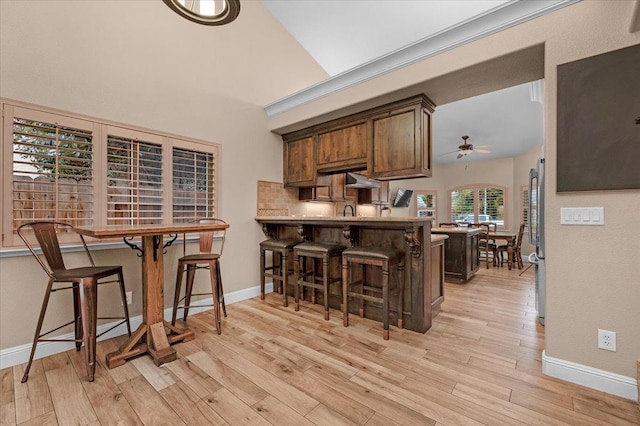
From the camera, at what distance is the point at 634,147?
5.31 feet

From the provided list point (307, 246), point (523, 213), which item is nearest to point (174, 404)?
point (307, 246)

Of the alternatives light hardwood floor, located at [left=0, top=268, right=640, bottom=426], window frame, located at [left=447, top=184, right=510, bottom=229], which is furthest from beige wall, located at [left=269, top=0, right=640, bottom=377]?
window frame, located at [left=447, top=184, right=510, bottom=229]

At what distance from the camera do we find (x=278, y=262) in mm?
3916

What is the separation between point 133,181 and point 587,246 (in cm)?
366

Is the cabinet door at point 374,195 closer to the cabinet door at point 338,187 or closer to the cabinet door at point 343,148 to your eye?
the cabinet door at point 338,187

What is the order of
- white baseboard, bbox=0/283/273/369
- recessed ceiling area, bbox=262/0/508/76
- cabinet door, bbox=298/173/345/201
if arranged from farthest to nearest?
cabinet door, bbox=298/173/345/201 < recessed ceiling area, bbox=262/0/508/76 < white baseboard, bbox=0/283/273/369

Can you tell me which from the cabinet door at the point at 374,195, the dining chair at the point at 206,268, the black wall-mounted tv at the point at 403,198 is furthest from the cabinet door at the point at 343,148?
the black wall-mounted tv at the point at 403,198

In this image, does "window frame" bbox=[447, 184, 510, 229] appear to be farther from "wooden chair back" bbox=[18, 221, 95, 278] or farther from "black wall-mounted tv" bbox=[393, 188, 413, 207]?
"wooden chair back" bbox=[18, 221, 95, 278]

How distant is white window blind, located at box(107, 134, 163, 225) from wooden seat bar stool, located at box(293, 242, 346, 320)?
1542mm

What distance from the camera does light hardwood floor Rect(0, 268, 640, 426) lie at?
1522mm

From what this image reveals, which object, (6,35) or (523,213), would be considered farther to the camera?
(523,213)

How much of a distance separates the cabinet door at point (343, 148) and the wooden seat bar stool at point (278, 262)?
112cm

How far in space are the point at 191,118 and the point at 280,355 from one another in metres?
2.64

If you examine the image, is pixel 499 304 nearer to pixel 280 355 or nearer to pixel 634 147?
pixel 634 147
